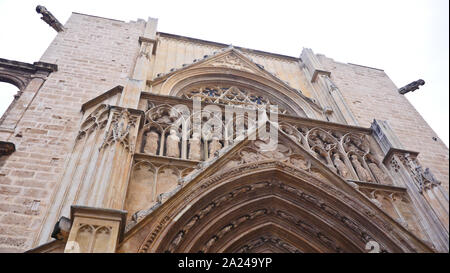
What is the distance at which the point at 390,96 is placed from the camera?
12.4 meters

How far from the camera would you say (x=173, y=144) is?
7.42 meters

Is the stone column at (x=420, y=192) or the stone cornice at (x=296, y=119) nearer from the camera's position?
the stone column at (x=420, y=192)

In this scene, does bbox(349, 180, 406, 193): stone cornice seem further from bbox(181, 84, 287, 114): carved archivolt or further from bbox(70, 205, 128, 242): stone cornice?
bbox(70, 205, 128, 242): stone cornice

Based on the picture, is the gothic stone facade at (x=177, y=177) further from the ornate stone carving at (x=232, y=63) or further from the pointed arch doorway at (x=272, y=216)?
the ornate stone carving at (x=232, y=63)

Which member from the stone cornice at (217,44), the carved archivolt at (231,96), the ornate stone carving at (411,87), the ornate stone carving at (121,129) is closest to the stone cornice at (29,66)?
the ornate stone carving at (121,129)

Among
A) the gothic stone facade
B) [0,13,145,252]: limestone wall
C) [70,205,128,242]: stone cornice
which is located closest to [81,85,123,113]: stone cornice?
the gothic stone facade

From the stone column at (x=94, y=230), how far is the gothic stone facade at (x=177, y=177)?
13 mm

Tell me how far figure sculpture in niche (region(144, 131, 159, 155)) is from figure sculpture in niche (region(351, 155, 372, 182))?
163 inches

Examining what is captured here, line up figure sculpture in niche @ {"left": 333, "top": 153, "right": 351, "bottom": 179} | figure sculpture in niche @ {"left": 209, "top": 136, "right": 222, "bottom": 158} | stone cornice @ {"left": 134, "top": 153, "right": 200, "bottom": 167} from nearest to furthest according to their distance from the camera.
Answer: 1. stone cornice @ {"left": 134, "top": 153, "right": 200, "bottom": 167}
2. figure sculpture in niche @ {"left": 209, "top": 136, "right": 222, "bottom": 158}
3. figure sculpture in niche @ {"left": 333, "top": 153, "right": 351, "bottom": 179}

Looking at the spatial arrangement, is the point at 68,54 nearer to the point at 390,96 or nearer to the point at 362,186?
the point at 362,186

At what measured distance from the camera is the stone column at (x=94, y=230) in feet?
13.8

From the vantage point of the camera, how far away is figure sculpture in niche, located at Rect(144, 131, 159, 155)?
278 inches
